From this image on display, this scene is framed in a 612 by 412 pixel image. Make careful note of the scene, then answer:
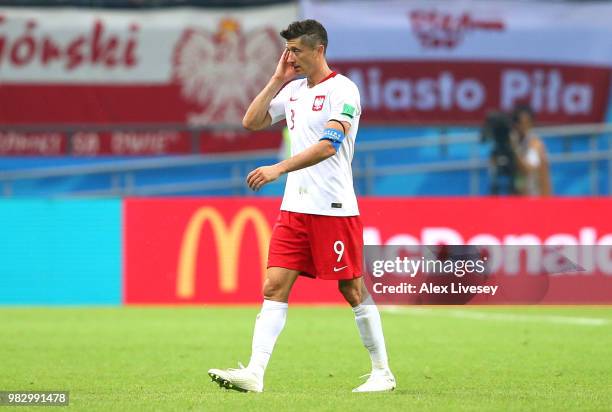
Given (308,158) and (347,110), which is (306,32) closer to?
(347,110)

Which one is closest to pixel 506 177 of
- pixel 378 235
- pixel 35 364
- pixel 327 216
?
pixel 378 235

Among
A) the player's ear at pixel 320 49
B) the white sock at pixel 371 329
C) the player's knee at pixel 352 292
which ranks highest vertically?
the player's ear at pixel 320 49

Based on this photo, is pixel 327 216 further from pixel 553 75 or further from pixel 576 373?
pixel 553 75

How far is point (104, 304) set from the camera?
1602 cm

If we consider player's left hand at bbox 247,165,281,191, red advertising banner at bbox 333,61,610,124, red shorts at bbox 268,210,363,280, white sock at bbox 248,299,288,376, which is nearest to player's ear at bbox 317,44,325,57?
player's left hand at bbox 247,165,281,191

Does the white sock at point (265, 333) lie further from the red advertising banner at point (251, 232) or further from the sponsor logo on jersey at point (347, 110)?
the red advertising banner at point (251, 232)

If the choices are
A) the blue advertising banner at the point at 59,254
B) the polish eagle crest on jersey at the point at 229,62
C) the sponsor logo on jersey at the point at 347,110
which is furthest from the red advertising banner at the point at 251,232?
the sponsor logo on jersey at the point at 347,110

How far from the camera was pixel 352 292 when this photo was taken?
806cm

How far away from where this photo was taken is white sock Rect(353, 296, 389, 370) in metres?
8.12

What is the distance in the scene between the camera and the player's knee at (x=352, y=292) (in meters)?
8.05

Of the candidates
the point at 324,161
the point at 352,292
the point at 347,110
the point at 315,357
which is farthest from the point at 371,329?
the point at 315,357

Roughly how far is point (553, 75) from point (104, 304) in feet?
25.0

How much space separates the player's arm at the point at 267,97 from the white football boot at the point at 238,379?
1.43m

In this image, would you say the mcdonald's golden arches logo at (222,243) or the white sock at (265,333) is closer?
the white sock at (265,333)
